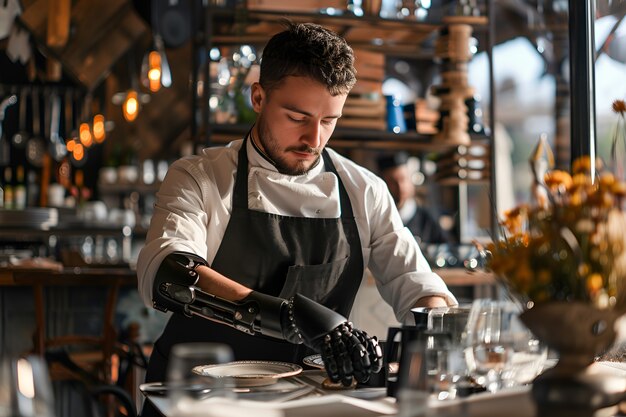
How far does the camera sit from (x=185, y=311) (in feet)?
6.32

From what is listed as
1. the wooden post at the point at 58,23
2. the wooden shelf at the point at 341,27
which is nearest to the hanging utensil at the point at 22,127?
the wooden post at the point at 58,23

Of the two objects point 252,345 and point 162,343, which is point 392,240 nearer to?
point 252,345

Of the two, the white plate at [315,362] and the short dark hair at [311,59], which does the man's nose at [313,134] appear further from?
the white plate at [315,362]

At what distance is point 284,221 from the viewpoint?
7.63 ft

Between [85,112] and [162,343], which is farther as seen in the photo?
[85,112]

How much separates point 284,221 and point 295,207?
0.19 ft

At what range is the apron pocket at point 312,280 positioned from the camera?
7.34 ft

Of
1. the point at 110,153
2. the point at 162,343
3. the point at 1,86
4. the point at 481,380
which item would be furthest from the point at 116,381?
the point at 110,153

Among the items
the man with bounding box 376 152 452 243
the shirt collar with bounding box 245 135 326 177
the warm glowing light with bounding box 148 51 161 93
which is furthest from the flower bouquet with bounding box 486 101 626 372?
the warm glowing light with bounding box 148 51 161 93

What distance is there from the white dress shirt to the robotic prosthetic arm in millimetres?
164

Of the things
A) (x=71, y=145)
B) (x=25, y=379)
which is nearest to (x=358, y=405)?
(x=25, y=379)

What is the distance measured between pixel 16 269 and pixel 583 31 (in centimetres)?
256

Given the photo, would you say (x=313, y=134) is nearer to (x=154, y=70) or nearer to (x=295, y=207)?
(x=295, y=207)

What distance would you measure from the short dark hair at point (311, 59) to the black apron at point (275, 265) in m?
0.29
